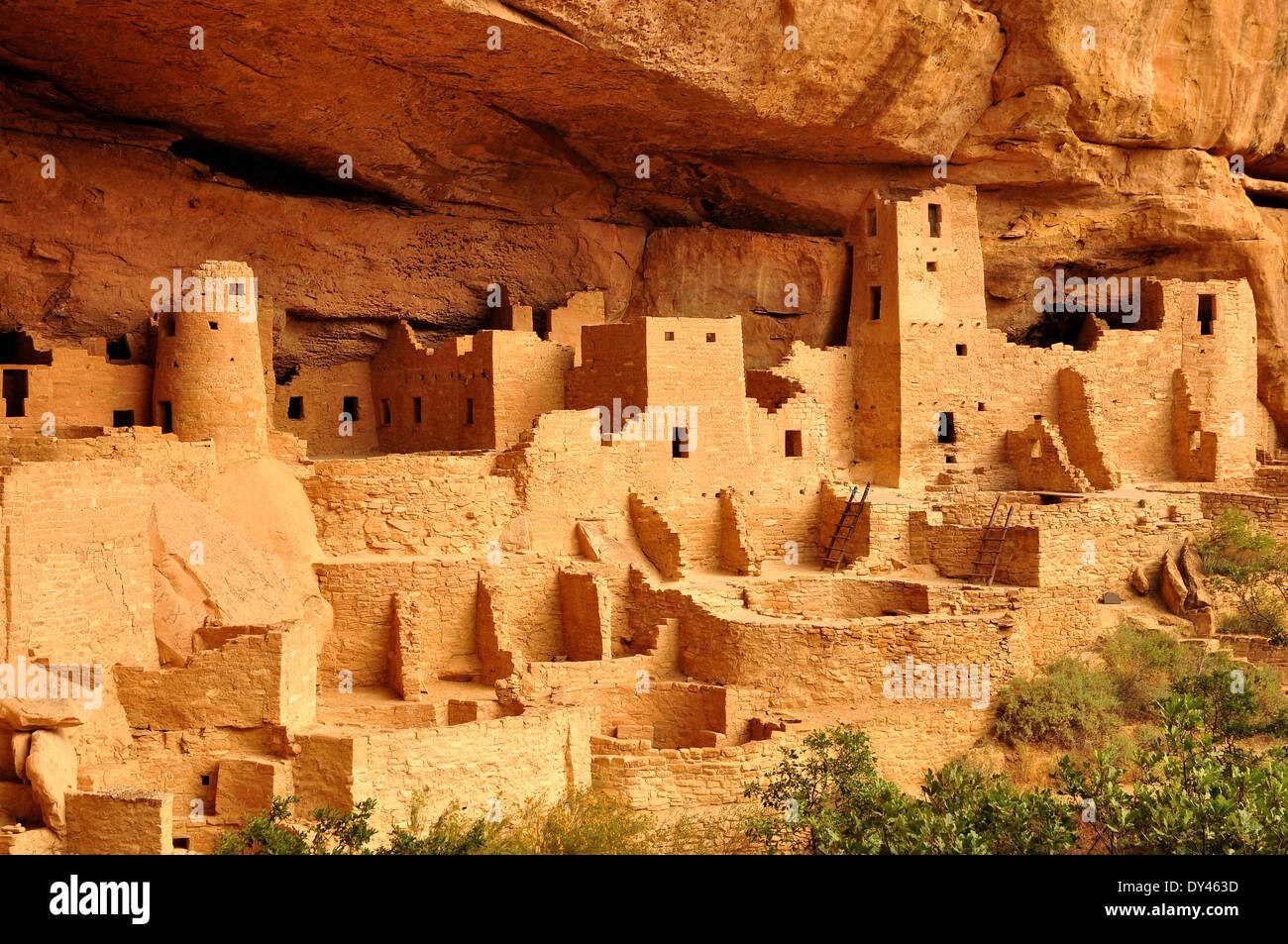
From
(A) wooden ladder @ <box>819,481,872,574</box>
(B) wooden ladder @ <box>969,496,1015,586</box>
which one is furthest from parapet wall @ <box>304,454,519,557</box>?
(B) wooden ladder @ <box>969,496,1015,586</box>

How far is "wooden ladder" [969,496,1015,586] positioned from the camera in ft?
66.5

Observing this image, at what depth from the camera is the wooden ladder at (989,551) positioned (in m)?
20.3

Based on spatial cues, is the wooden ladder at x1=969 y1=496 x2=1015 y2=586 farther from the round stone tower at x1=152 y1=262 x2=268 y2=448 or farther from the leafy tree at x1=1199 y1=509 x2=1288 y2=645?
the round stone tower at x1=152 y1=262 x2=268 y2=448

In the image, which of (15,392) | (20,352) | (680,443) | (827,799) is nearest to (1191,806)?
(827,799)

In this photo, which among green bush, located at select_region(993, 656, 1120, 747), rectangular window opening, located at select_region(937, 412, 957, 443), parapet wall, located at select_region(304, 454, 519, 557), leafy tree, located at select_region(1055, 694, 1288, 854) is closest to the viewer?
leafy tree, located at select_region(1055, 694, 1288, 854)

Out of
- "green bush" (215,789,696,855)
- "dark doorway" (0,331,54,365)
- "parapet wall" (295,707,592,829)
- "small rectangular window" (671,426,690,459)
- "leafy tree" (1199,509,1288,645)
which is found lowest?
"green bush" (215,789,696,855)

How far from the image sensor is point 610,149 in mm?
23219

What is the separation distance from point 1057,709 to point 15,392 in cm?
1357

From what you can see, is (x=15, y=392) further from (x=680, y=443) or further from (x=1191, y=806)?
(x=1191, y=806)

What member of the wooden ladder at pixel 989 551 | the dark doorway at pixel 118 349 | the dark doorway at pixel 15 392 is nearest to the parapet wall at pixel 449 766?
the wooden ladder at pixel 989 551

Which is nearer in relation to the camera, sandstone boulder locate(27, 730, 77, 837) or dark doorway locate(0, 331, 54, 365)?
sandstone boulder locate(27, 730, 77, 837)

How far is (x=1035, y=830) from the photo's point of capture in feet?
37.7

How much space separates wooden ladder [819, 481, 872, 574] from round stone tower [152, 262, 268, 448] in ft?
26.2
